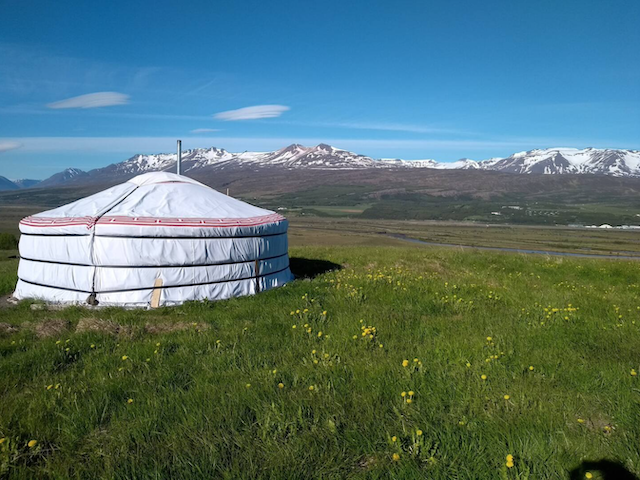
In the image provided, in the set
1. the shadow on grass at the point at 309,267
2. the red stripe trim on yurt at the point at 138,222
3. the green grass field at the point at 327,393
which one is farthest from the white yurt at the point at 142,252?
the shadow on grass at the point at 309,267

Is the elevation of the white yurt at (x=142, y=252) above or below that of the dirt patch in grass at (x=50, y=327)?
above

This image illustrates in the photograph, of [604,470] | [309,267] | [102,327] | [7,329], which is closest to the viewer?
[604,470]

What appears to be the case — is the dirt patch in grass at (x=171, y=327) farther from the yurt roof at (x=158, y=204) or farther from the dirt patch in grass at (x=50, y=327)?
the yurt roof at (x=158, y=204)

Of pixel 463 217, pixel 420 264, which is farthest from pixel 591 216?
pixel 420 264

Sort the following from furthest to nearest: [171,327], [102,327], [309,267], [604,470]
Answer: [309,267]
[171,327]
[102,327]
[604,470]

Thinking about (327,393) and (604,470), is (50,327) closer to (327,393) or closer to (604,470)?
(327,393)

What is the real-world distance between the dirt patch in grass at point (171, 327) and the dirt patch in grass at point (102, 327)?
0.31 meters

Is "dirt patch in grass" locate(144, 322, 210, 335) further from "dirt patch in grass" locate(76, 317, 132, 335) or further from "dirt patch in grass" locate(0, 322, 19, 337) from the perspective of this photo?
"dirt patch in grass" locate(0, 322, 19, 337)

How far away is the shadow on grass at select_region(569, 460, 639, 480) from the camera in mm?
2580

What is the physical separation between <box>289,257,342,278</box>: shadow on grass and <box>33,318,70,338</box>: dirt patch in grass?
613cm

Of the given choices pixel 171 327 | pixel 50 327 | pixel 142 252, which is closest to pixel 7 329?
pixel 50 327

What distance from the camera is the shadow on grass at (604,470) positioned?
258cm

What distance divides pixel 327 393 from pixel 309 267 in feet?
30.4

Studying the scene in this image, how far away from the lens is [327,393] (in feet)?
12.3
